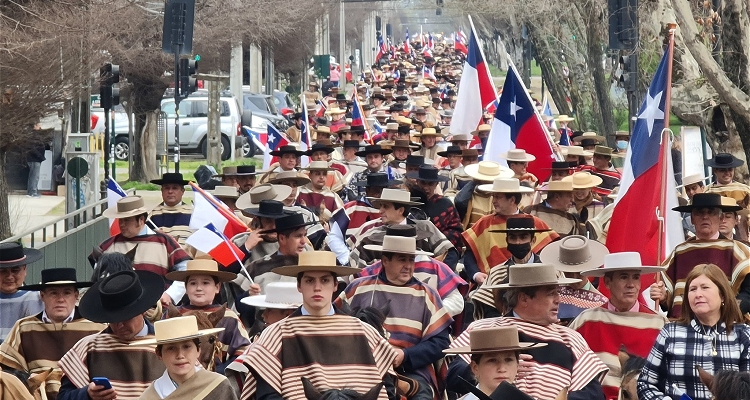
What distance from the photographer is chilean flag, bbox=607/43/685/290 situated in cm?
1089

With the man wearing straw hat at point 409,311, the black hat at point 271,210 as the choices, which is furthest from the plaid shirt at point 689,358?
the black hat at point 271,210

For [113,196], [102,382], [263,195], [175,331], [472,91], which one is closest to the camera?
[175,331]

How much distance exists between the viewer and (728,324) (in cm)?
788

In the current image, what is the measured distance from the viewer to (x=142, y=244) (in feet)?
41.9

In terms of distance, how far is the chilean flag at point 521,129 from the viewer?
1616cm

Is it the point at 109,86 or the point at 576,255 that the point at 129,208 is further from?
the point at 109,86

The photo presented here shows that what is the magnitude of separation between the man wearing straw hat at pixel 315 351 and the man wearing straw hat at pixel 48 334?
1829mm

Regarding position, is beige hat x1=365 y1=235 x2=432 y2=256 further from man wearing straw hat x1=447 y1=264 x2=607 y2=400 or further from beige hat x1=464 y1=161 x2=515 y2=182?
beige hat x1=464 y1=161 x2=515 y2=182

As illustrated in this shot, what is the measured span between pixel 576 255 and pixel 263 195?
4768 millimetres

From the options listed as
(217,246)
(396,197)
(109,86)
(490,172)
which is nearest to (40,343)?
(217,246)

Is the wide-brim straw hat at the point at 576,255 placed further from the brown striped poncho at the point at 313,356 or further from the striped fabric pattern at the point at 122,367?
the striped fabric pattern at the point at 122,367

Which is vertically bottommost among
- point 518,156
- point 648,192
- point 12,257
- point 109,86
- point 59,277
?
point 59,277

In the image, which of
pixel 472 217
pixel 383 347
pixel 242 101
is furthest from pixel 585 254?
pixel 242 101

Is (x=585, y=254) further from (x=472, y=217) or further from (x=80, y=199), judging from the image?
(x=80, y=199)
